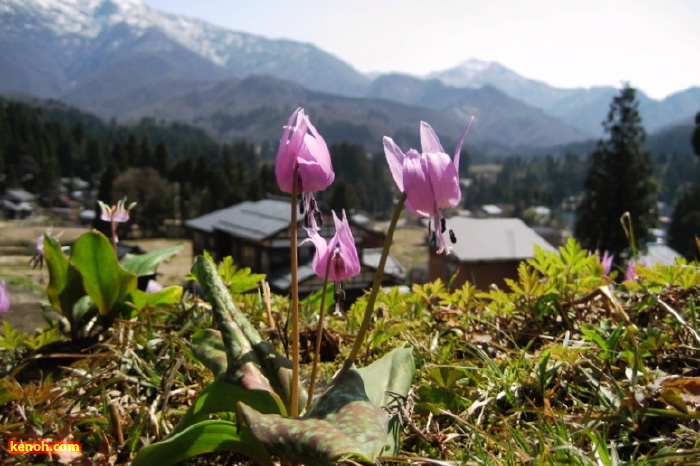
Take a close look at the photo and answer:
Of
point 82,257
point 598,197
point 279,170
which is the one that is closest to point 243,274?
point 82,257

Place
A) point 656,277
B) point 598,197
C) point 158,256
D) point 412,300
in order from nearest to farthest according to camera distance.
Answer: point 656,277, point 412,300, point 158,256, point 598,197

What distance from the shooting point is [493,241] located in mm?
23109

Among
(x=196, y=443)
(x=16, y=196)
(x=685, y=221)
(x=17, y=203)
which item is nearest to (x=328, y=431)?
(x=196, y=443)

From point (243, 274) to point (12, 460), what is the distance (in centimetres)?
73

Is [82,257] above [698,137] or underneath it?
underneath

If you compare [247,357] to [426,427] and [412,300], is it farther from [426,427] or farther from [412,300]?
[412,300]

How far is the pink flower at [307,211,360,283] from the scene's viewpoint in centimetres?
109

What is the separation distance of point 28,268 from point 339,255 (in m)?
1.82

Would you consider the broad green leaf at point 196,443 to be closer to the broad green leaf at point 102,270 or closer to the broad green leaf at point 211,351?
the broad green leaf at point 211,351

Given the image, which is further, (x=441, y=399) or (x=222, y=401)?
(x=441, y=399)

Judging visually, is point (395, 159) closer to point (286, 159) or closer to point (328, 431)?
point (286, 159)

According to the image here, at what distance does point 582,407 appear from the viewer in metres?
1.11

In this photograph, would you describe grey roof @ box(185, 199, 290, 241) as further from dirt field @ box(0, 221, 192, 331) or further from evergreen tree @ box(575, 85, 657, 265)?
evergreen tree @ box(575, 85, 657, 265)

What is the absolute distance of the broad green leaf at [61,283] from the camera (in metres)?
1.76
